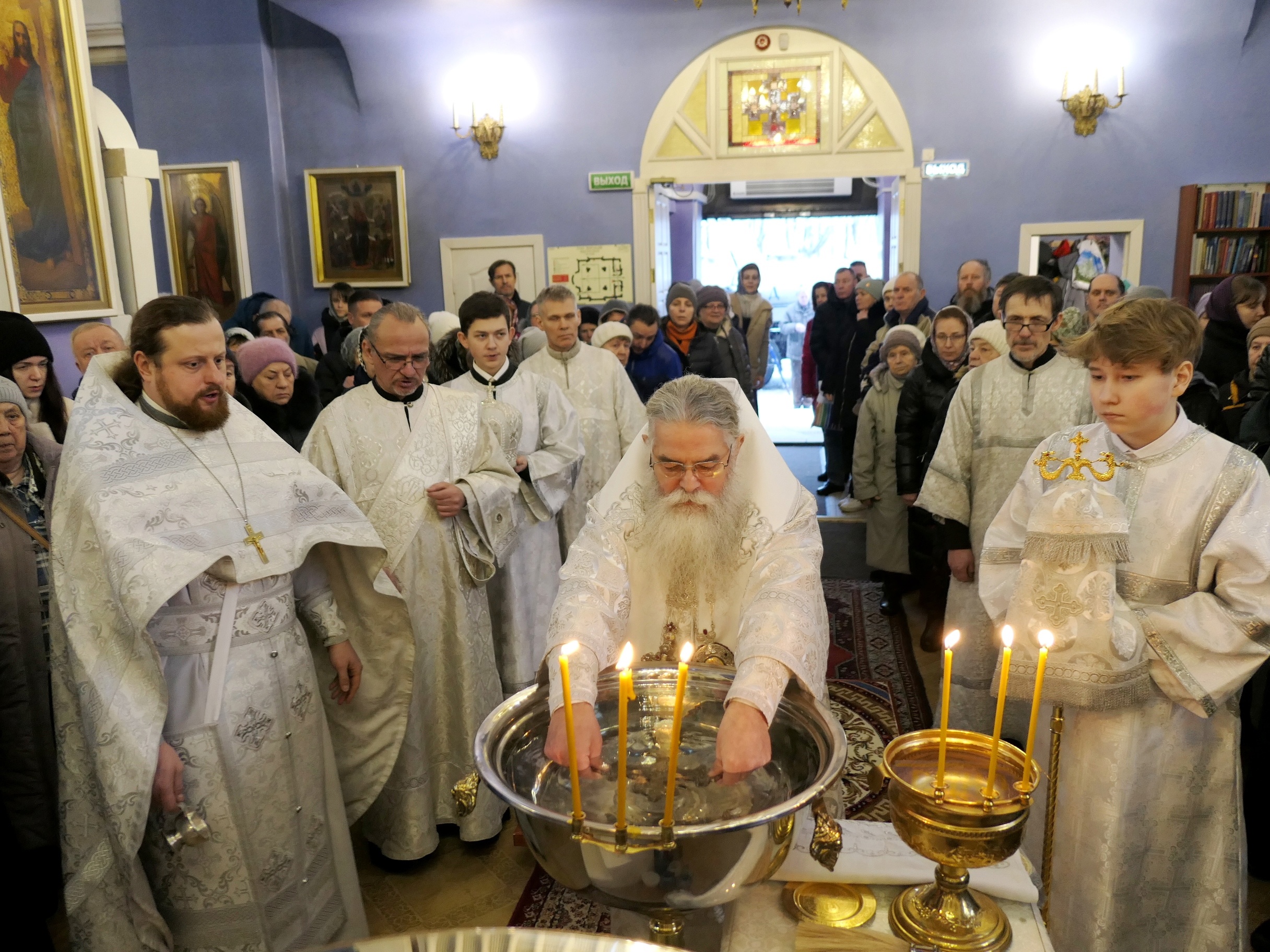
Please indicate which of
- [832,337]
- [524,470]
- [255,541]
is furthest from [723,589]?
[832,337]

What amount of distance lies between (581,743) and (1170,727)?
148 cm

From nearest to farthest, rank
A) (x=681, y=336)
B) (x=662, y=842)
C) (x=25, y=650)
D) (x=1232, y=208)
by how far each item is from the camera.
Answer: (x=662, y=842) < (x=25, y=650) < (x=681, y=336) < (x=1232, y=208)

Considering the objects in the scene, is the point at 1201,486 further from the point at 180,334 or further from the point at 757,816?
the point at 180,334

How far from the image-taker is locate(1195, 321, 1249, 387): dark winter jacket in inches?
202


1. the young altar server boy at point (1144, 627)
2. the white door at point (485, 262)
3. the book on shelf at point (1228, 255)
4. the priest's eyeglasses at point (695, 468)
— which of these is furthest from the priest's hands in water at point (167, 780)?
the book on shelf at point (1228, 255)

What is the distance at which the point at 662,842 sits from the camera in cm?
122

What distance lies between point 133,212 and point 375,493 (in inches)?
150

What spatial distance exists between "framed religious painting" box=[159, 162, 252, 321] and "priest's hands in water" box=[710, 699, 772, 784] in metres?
9.62

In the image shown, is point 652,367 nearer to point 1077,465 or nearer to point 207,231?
point 1077,465

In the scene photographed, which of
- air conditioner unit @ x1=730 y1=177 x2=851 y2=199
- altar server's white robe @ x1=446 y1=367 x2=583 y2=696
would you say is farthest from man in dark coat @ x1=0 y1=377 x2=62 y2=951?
air conditioner unit @ x1=730 y1=177 x2=851 y2=199

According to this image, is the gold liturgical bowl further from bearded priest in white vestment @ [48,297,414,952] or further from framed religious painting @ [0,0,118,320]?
framed religious painting @ [0,0,118,320]

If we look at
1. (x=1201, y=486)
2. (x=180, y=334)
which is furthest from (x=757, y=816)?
(x=180, y=334)

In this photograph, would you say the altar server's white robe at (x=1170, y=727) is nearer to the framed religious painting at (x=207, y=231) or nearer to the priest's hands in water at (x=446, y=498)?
the priest's hands in water at (x=446, y=498)

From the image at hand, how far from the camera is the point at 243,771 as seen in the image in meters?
2.40
